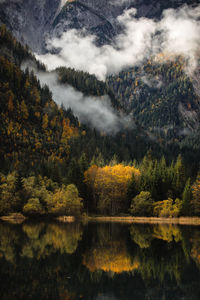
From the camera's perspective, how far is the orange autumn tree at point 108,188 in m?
126

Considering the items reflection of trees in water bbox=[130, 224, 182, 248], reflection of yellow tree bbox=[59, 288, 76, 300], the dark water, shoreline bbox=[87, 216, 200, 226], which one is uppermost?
shoreline bbox=[87, 216, 200, 226]

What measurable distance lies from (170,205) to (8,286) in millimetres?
93908

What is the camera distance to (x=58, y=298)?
69.3 feet

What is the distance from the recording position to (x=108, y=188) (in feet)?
422

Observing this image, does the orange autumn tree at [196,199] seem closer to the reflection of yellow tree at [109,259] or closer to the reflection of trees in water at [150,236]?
the reflection of trees in water at [150,236]

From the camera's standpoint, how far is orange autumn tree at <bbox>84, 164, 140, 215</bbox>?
413 feet

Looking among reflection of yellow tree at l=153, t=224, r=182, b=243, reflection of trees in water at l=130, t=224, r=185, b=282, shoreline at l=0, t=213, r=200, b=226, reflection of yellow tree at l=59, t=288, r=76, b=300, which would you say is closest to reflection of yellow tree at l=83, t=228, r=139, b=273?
reflection of trees in water at l=130, t=224, r=185, b=282

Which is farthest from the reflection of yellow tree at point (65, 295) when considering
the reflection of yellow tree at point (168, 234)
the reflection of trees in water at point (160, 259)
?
the reflection of yellow tree at point (168, 234)

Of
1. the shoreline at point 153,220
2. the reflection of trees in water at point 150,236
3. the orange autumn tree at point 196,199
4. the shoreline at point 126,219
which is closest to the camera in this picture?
the reflection of trees in water at point 150,236

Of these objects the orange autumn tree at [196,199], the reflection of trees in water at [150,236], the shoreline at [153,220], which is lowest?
the reflection of trees in water at [150,236]

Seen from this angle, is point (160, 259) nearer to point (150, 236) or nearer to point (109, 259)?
point (109, 259)

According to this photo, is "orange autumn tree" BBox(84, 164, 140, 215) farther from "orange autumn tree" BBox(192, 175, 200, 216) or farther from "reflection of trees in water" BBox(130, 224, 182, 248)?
"reflection of trees in water" BBox(130, 224, 182, 248)

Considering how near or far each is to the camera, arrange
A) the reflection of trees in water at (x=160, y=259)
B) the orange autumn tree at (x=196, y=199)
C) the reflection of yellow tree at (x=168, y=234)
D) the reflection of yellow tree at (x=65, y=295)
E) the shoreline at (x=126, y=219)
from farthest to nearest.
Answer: the orange autumn tree at (x=196, y=199), the shoreline at (x=126, y=219), the reflection of yellow tree at (x=168, y=234), the reflection of trees in water at (x=160, y=259), the reflection of yellow tree at (x=65, y=295)

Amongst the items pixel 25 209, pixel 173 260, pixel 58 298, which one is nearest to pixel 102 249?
pixel 173 260
